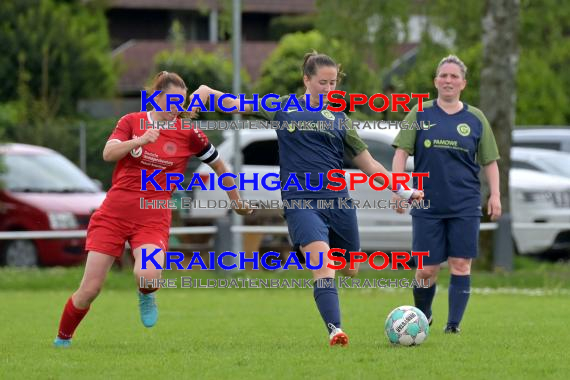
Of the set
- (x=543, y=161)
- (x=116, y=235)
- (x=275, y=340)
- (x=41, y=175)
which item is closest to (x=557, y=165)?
(x=543, y=161)

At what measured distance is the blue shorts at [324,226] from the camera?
31.2 ft

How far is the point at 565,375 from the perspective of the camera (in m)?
8.09

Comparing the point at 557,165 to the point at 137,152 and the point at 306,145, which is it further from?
the point at 137,152

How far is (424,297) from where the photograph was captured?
1083 centimetres

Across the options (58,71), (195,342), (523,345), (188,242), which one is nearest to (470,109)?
(523,345)

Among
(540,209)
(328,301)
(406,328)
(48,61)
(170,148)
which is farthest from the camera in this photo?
(48,61)

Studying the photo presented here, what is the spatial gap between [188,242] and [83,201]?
6.33 ft

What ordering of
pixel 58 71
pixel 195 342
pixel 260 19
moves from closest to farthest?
pixel 195 342 → pixel 58 71 → pixel 260 19

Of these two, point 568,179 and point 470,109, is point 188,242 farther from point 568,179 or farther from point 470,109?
point 470,109

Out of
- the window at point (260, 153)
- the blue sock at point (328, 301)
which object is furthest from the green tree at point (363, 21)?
the blue sock at point (328, 301)

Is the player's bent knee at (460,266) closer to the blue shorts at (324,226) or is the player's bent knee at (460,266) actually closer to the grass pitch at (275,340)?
the grass pitch at (275,340)

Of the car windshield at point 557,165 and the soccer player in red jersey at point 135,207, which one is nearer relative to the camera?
the soccer player in red jersey at point 135,207

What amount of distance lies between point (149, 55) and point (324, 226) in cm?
3725

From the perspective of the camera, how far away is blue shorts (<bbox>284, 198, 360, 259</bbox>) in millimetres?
9508
